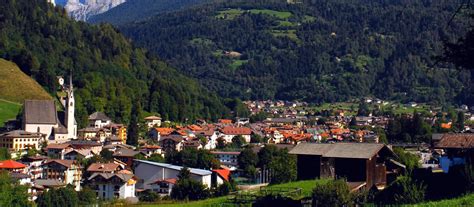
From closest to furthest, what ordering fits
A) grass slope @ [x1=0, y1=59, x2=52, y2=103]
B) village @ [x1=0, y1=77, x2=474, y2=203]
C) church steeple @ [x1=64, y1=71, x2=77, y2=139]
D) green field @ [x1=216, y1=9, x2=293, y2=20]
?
village @ [x1=0, y1=77, x2=474, y2=203] < church steeple @ [x1=64, y1=71, x2=77, y2=139] < grass slope @ [x1=0, y1=59, x2=52, y2=103] < green field @ [x1=216, y1=9, x2=293, y2=20]

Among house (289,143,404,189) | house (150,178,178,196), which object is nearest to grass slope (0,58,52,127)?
house (150,178,178,196)

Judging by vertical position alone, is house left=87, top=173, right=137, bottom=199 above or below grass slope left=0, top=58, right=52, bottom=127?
below

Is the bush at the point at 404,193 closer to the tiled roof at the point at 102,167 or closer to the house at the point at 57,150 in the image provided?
the tiled roof at the point at 102,167

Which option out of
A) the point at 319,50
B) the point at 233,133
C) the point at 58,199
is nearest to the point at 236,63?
the point at 319,50

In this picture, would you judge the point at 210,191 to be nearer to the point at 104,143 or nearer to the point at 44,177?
the point at 44,177

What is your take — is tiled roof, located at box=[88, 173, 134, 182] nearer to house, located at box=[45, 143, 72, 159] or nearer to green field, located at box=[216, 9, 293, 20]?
house, located at box=[45, 143, 72, 159]

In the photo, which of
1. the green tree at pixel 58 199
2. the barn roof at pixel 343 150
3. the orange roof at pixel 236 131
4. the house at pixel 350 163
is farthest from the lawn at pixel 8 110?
the house at pixel 350 163

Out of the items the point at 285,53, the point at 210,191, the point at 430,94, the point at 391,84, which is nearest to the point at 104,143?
the point at 210,191
